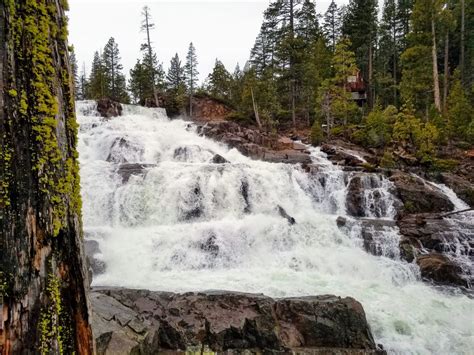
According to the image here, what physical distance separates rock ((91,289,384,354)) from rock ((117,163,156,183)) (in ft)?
29.5

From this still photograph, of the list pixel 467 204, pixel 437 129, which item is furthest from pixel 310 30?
pixel 467 204

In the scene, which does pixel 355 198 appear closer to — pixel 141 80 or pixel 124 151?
pixel 124 151

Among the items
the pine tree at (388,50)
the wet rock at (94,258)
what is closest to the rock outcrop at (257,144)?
the wet rock at (94,258)

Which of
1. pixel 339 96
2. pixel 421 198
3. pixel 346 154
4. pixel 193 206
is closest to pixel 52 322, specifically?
pixel 193 206

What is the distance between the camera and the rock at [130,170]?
17.6 meters

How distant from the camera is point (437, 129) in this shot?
23828 millimetres

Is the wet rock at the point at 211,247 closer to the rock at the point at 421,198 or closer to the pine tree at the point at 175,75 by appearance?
the rock at the point at 421,198

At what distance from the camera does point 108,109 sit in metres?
34.3

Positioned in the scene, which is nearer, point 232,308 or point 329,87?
point 232,308

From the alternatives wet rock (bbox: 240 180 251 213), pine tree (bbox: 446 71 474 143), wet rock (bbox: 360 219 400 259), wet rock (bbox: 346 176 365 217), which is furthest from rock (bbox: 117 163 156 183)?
pine tree (bbox: 446 71 474 143)

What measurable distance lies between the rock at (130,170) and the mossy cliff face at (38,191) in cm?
1571

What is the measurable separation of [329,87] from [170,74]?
33096 mm

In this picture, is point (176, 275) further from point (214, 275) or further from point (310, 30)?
point (310, 30)

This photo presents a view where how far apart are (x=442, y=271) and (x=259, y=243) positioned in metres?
6.87
